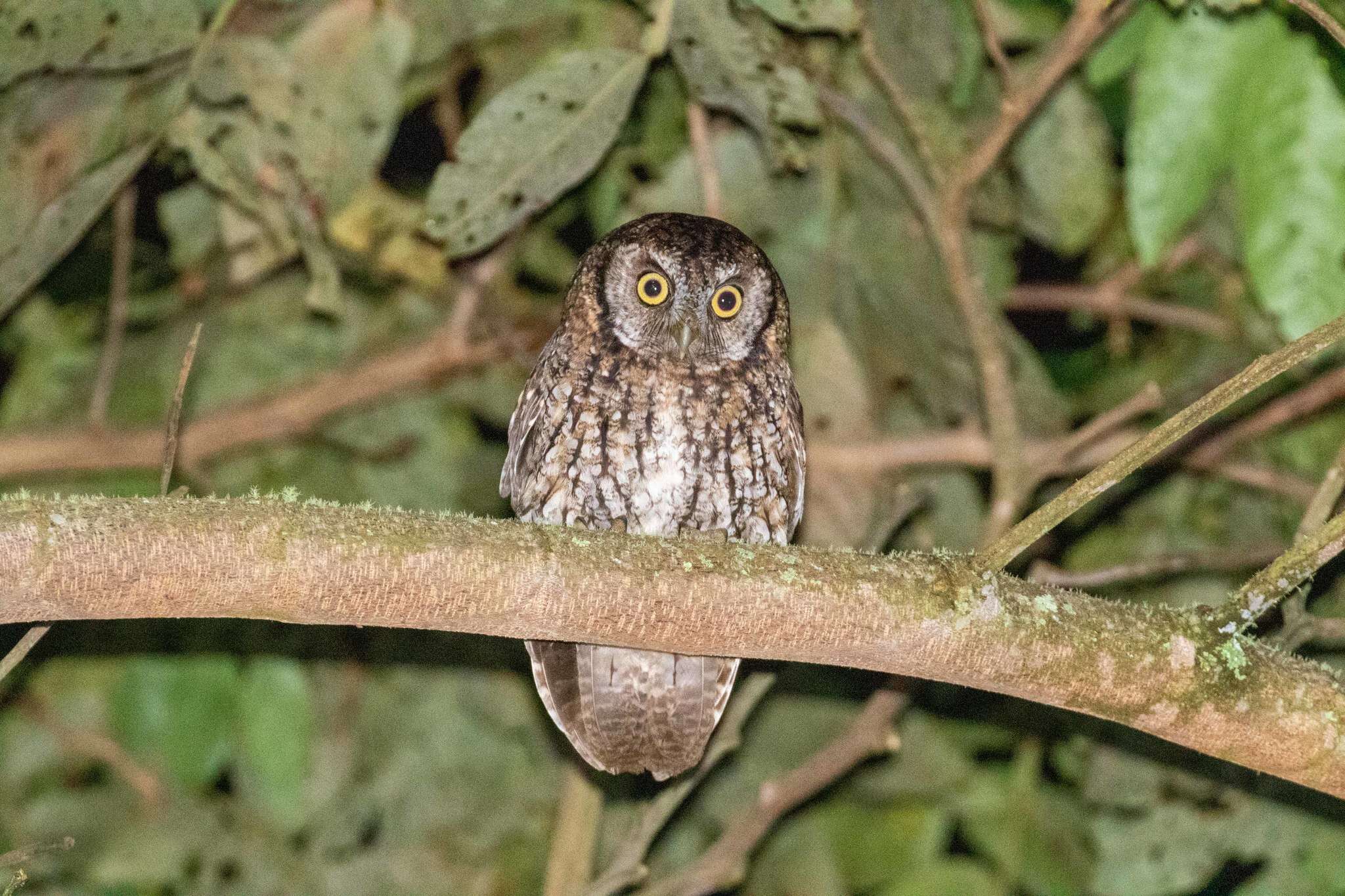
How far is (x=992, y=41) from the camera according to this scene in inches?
122

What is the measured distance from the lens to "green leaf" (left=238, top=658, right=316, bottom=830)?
342 cm

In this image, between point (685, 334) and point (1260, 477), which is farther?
point (1260, 477)

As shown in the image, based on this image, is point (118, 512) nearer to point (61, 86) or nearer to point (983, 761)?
point (61, 86)

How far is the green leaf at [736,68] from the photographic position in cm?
286

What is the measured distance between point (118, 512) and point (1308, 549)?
69.6 inches

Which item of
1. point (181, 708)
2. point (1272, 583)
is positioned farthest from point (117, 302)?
point (1272, 583)

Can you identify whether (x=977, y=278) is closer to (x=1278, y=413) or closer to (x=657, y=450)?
(x=657, y=450)

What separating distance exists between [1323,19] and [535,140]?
1461mm

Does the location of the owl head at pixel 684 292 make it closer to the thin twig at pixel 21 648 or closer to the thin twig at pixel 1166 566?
the thin twig at pixel 1166 566

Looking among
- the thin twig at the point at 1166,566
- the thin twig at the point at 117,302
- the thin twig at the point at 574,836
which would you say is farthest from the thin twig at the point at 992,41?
the thin twig at the point at 117,302

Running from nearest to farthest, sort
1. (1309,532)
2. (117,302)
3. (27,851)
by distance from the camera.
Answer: (27,851)
(1309,532)
(117,302)

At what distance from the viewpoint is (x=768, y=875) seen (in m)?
3.64

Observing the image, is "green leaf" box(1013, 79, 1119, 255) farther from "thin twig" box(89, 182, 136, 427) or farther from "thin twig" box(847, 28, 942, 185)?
"thin twig" box(89, 182, 136, 427)

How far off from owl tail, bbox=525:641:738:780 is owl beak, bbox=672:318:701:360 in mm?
695
